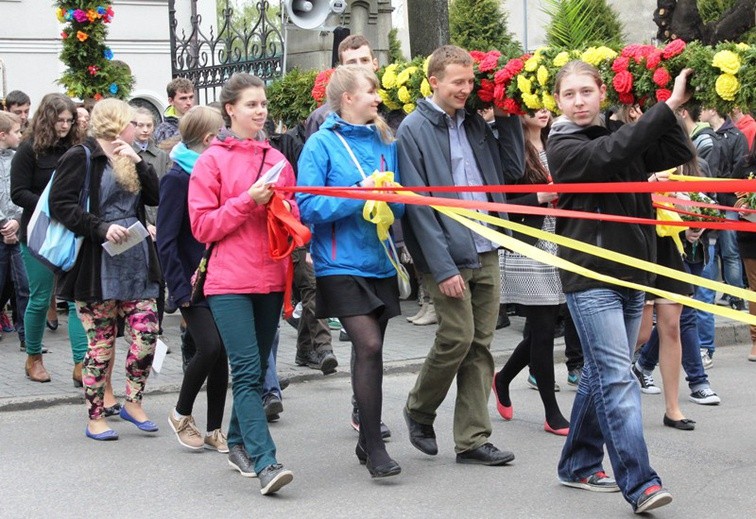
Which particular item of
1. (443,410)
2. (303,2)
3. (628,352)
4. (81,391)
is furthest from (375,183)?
(303,2)

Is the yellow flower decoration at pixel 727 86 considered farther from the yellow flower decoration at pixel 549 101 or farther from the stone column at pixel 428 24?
the stone column at pixel 428 24

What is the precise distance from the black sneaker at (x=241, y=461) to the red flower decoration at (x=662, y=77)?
2781 millimetres

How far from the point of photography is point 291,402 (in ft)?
27.3

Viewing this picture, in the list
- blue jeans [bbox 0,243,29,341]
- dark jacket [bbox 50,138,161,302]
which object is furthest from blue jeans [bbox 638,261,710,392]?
blue jeans [bbox 0,243,29,341]

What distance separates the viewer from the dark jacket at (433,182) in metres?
6.07

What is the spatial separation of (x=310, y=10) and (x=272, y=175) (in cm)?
844

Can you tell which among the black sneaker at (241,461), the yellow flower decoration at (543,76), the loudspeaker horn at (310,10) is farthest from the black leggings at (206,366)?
the loudspeaker horn at (310,10)

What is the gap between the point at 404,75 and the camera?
816 cm

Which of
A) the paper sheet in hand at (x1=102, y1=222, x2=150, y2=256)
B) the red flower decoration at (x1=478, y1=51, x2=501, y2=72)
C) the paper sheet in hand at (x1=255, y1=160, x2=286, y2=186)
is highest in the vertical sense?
the red flower decoration at (x1=478, y1=51, x2=501, y2=72)

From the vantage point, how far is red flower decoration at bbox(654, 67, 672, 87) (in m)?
6.24

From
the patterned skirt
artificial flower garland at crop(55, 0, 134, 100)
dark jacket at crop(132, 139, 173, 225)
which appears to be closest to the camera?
the patterned skirt

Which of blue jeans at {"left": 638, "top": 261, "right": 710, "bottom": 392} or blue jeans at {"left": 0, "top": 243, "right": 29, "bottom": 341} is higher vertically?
blue jeans at {"left": 0, "top": 243, "right": 29, "bottom": 341}

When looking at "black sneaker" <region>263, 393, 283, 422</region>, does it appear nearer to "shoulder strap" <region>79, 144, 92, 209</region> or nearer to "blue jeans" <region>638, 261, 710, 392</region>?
"shoulder strap" <region>79, 144, 92, 209</region>

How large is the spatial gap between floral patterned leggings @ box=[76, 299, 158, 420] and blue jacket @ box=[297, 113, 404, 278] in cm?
151
